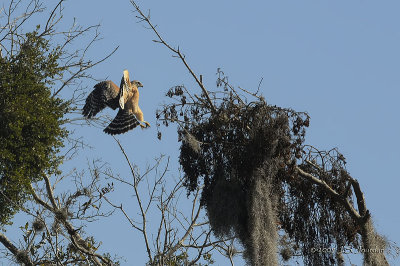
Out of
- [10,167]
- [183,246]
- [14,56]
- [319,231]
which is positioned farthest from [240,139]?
[14,56]

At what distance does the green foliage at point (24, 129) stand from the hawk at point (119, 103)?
1.52 metres

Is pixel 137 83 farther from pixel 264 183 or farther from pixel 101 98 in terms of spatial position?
pixel 264 183

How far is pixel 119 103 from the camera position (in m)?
12.0

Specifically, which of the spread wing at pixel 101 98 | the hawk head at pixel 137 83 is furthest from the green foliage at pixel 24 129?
the hawk head at pixel 137 83

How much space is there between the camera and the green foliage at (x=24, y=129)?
916 cm

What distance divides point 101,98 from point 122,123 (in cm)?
58

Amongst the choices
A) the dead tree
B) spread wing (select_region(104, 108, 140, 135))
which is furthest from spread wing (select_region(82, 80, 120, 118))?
the dead tree

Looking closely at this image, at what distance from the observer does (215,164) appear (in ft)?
24.8

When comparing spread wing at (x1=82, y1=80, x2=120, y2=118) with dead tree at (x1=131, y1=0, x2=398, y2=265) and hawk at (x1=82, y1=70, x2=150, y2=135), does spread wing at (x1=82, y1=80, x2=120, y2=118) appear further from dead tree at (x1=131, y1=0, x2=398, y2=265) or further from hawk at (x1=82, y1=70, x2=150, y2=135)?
dead tree at (x1=131, y1=0, x2=398, y2=265)

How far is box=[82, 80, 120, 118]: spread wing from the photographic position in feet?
37.5

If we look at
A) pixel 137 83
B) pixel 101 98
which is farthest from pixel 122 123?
pixel 137 83

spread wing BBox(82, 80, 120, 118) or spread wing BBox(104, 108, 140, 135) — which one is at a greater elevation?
spread wing BBox(82, 80, 120, 118)

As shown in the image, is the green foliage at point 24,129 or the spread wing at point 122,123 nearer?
the green foliage at point 24,129

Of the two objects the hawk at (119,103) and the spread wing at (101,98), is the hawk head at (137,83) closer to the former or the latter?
the hawk at (119,103)
